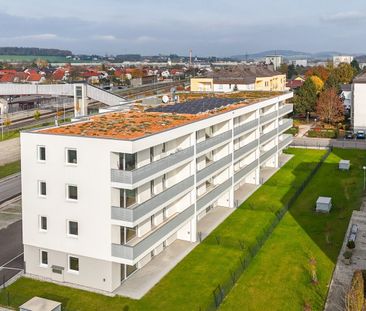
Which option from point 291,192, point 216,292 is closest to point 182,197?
point 216,292

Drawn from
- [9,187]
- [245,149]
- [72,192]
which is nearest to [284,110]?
[245,149]

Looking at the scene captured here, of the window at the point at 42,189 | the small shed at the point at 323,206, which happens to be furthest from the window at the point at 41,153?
the small shed at the point at 323,206

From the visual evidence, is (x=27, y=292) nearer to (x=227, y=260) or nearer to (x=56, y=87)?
(x=227, y=260)

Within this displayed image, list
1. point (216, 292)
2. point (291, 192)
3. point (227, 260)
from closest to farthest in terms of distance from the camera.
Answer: point (216, 292)
point (227, 260)
point (291, 192)

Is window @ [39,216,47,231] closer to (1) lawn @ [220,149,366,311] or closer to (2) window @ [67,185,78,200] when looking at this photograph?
(2) window @ [67,185,78,200]

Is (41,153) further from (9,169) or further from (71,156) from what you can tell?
(9,169)

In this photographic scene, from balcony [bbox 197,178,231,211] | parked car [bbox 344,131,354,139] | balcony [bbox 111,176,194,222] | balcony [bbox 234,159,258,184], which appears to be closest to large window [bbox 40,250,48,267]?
balcony [bbox 111,176,194,222]
